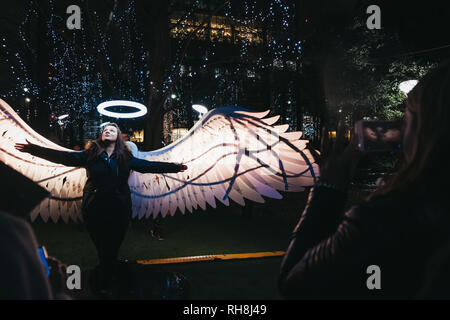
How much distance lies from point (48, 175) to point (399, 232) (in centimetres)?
333

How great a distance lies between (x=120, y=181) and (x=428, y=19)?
8642 mm

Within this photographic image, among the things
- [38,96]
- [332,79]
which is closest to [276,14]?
[332,79]

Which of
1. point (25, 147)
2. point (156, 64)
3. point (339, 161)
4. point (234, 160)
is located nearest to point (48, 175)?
point (25, 147)

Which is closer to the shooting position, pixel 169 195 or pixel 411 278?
pixel 411 278

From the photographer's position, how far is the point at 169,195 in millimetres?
3047

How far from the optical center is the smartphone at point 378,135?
3.31 feet

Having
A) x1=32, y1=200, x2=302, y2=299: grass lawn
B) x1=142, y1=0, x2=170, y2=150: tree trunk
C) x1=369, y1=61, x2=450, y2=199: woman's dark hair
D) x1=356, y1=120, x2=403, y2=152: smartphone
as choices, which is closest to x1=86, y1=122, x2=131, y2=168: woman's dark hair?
x1=32, y1=200, x2=302, y2=299: grass lawn

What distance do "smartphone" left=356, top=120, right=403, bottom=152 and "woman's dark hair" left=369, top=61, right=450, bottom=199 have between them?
0.20 m

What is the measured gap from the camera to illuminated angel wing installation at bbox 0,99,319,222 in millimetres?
2553

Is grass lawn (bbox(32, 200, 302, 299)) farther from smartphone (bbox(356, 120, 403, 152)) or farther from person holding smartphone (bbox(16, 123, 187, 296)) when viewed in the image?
smartphone (bbox(356, 120, 403, 152))

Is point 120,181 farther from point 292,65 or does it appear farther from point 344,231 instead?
point 292,65

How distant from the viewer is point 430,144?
75 centimetres

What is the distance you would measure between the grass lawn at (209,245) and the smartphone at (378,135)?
7.33 ft

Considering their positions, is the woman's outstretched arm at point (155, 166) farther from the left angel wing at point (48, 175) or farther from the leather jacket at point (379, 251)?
the leather jacket at point (379, 251)
